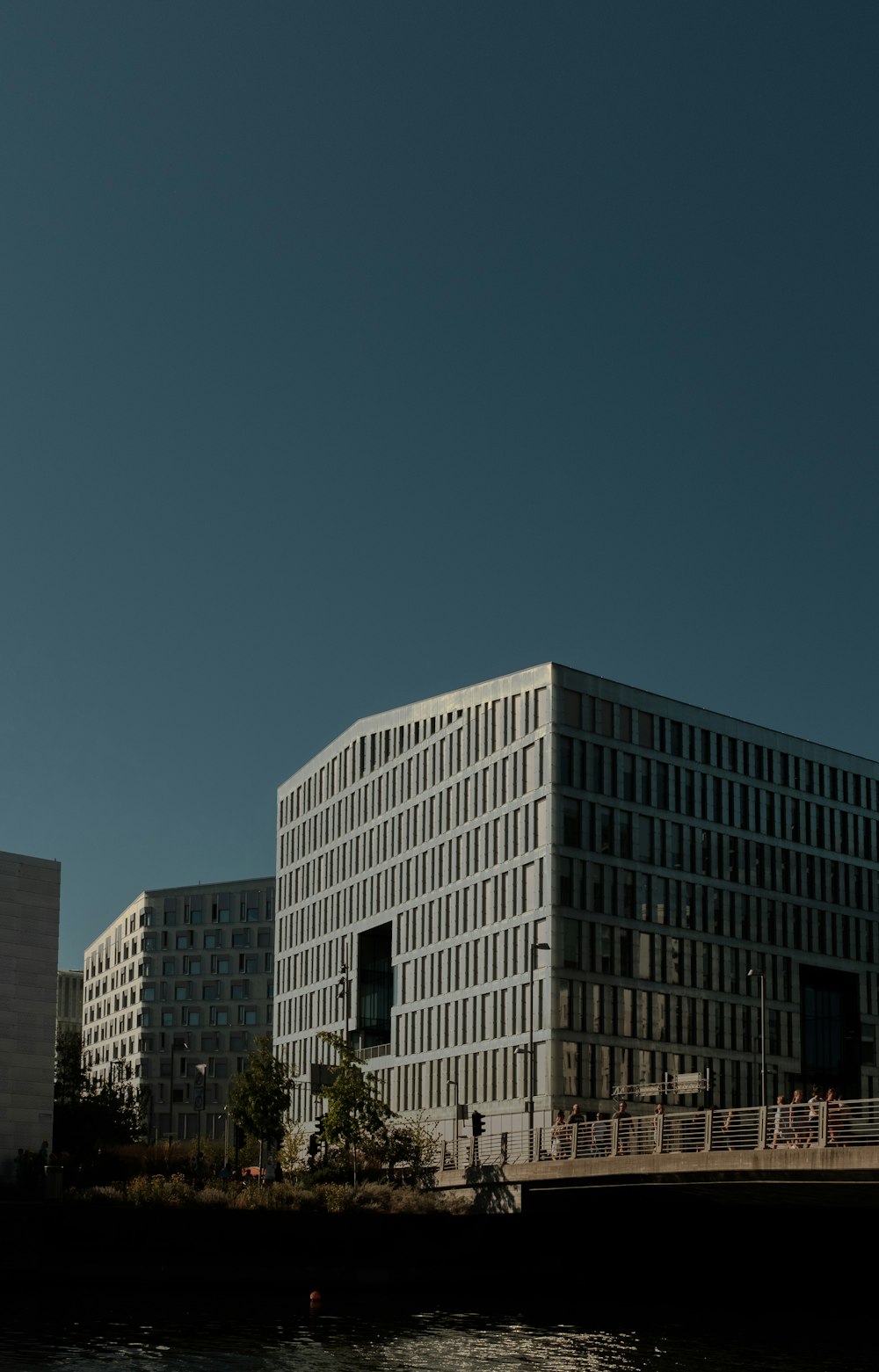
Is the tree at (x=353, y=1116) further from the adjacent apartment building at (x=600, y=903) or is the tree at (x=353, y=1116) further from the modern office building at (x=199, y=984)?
the modern office building at (x=199, y=984)

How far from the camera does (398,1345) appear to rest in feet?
137

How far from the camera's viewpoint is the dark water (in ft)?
Answer: 121

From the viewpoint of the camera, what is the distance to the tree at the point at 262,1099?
98.6 meters

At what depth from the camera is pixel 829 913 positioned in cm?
10762

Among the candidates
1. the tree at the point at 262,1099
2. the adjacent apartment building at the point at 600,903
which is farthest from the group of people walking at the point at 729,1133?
the tree at the point at 262,1099

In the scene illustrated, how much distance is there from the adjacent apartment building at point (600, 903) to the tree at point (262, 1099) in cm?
577

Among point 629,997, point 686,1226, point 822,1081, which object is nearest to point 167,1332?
point 686,1226

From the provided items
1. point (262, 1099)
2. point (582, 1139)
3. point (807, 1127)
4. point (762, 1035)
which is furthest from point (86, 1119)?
point (807, 1127)

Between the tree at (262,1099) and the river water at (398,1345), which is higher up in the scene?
the tree at (262,1099)

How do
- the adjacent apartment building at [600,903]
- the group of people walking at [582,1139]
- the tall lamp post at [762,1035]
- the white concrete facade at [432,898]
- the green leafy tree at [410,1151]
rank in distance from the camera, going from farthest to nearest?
the white concrete facade at [432,898]
the adjacent apartment building at [600,903]
the tall lamp post at [762,1035]
the green leafy tree at [410,1151]
the group of people walking at [582,1139]

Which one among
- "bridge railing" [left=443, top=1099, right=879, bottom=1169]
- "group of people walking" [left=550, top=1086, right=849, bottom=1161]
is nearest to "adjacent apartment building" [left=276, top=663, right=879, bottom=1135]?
"bridge railing" [left=443, top=1099, right=879, bottom=1169]

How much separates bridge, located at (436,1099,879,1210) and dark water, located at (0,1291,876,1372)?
13.3 ft

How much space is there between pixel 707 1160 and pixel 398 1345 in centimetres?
1115

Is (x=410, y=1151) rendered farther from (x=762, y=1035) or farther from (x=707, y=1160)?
(x=707, y=1160)
